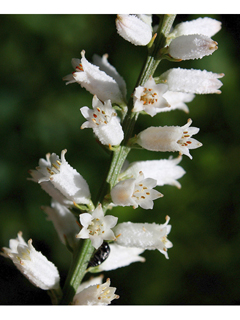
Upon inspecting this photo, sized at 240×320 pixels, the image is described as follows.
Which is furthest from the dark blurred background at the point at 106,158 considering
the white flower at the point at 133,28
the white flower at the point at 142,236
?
the white flower at the point at 133,28

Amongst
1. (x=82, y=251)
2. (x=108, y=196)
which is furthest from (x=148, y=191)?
(x=82, y=251)

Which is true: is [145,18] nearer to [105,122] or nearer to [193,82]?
[193,82]

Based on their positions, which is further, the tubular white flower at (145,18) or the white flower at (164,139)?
the tubular white flower at (145,18)

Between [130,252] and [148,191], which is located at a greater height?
[148,191]

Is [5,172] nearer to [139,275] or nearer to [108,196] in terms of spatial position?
[139,275]

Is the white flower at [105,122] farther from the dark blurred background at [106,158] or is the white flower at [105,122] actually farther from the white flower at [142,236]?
the dark blurred background at [106,158]

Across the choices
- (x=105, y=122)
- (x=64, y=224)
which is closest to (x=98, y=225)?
(x=64, y=224)

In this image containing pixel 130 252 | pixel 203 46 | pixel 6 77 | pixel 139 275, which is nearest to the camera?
pixel 203 46
